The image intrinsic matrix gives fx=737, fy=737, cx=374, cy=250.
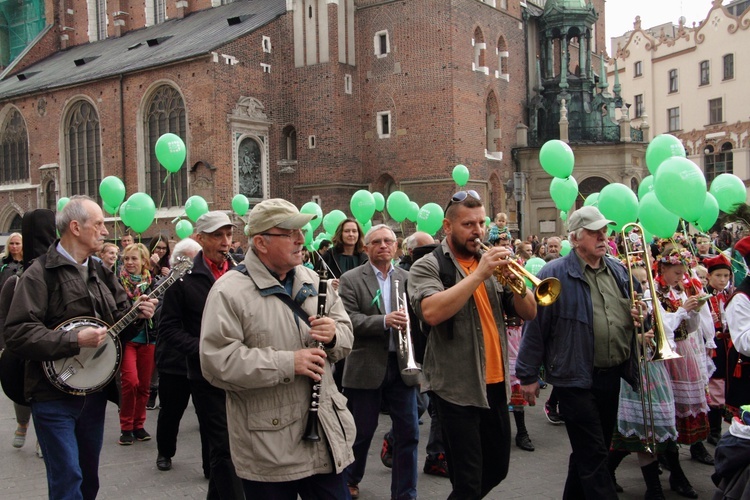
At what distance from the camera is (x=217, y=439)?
480 cm

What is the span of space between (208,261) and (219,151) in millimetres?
23300

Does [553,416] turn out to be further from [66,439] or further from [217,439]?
[66,439]

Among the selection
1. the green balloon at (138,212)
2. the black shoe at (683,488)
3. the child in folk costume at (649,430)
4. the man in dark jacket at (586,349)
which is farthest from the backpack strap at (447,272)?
the green balloon at (138,212)

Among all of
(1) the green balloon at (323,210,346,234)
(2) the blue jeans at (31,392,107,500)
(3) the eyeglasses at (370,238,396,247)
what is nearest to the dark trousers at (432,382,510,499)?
(3) the eyeglasses at (370,238,396,247)

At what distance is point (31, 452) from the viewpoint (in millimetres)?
7215

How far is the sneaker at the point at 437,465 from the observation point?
6203mm

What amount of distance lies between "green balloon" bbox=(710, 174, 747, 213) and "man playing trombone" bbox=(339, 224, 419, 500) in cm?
657

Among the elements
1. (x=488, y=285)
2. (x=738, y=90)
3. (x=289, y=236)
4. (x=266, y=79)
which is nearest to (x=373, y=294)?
(x=488, y=285)

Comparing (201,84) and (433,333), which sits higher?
(201,84)

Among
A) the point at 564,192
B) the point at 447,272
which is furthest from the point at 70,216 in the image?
the point at 564,192

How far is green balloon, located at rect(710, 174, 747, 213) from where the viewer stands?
10.3m

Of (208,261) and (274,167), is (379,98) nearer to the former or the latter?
(274,167)

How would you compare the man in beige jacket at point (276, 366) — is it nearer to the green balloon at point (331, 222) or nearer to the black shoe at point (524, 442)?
the black shoe at point (524, 442)

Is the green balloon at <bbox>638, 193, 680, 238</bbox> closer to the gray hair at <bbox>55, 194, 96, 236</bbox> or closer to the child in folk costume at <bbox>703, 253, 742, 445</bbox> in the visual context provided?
the child in folk costume at <bbox>703, 253, 742, 445</bbox>
